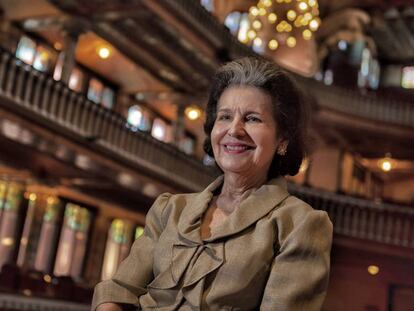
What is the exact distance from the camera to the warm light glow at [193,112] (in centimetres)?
2025

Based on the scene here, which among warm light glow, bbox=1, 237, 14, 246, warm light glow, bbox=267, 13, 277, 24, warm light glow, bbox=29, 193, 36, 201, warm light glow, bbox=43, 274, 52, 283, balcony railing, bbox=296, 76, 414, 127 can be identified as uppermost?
balcony railing, bbox=296, 76, 414, 127

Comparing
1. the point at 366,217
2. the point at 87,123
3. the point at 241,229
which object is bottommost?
the point at 241,229

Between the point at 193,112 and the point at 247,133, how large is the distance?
18.5 metres

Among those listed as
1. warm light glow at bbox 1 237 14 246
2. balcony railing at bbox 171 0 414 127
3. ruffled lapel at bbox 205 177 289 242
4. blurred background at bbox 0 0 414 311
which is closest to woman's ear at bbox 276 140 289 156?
ruffled lapel at bbox 205 177 289 242

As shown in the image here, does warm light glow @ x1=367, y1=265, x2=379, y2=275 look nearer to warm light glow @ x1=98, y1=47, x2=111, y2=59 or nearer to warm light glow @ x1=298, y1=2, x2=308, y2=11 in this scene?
warm light glow @ x1=298, y1=2, x2=308, y2=11

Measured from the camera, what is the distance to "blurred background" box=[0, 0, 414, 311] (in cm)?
1314

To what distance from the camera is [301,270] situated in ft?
6.23

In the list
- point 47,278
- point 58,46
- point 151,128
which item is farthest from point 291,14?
point 151,128

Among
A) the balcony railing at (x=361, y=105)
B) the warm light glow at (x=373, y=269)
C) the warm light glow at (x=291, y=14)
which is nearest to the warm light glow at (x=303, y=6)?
the warm light glow at (x=291, y=14)

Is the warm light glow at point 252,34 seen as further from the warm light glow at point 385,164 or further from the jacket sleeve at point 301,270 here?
the warm light glow at point 385,164

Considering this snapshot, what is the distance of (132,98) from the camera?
20703mm

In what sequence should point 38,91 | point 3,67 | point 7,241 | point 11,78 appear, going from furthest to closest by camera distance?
point 7,241 < point 38,91 < point 11,78 < point 3,67

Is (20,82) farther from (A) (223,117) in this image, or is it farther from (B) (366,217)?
(A) (223,117)

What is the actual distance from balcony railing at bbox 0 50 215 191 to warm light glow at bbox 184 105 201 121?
271 cm
